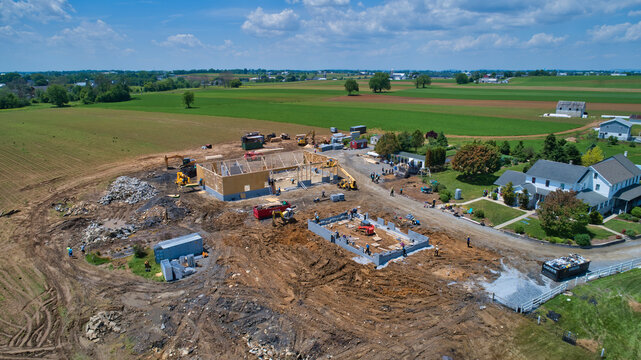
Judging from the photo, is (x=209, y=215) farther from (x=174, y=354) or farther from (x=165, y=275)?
(x=174, y=354)

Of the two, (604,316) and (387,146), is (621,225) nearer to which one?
(604,316)

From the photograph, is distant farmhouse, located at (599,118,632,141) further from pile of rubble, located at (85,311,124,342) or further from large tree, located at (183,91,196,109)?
large tree, located at (183,91,196,109)

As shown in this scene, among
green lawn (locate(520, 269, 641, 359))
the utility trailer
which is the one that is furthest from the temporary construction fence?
the utility trailer

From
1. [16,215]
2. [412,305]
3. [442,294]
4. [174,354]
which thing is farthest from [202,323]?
[16,215]

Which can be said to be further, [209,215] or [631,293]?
[209,215]

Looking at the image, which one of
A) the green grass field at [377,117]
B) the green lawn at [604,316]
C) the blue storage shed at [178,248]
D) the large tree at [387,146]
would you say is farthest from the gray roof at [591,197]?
the green grass field at [377,117]

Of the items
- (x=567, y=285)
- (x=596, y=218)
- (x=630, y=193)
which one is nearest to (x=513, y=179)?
(x=596, y=218)
